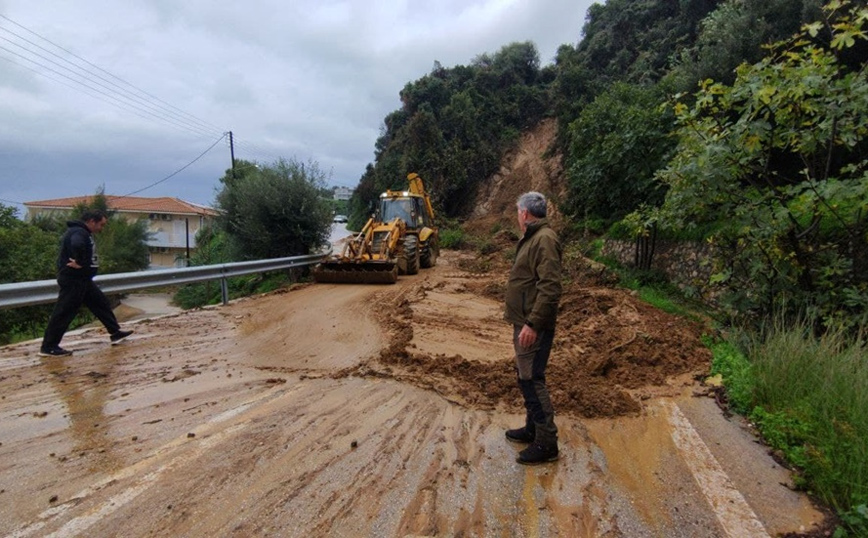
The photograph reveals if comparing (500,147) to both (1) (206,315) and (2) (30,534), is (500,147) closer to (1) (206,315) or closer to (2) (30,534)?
(1) (206,315)

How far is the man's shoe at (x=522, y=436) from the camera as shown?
375 cm

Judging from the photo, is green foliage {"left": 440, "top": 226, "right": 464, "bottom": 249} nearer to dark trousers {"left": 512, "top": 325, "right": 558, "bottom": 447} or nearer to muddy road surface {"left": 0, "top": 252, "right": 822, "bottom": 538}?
muddy road surface {"left": 0, "top": 252, "right": 822, "bottom": 538}

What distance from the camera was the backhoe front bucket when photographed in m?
12.9

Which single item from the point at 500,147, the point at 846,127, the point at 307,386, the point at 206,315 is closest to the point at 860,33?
the point at 846,127

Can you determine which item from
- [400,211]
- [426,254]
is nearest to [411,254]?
[426,254]

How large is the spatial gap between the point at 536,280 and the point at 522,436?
1249 millimetres

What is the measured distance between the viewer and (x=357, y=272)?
1312cm

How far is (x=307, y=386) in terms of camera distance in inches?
193

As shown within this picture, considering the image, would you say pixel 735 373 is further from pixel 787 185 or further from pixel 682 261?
pixel 682 261

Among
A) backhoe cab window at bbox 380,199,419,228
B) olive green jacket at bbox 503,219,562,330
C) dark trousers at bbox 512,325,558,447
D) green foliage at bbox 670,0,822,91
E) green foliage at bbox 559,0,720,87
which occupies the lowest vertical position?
dark trousers at bbox 512,325,558,447

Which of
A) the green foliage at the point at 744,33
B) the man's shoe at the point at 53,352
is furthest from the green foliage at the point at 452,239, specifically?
the man's shoe at the point at 53,352

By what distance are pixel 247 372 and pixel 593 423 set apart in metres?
3.72

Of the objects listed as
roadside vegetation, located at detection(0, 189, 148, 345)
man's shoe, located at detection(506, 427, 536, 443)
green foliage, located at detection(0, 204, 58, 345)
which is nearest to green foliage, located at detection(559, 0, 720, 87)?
man's shoe, located at detection(506, 427, 536, 443)

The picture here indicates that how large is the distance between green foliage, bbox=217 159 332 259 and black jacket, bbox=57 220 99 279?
38.3 feet
